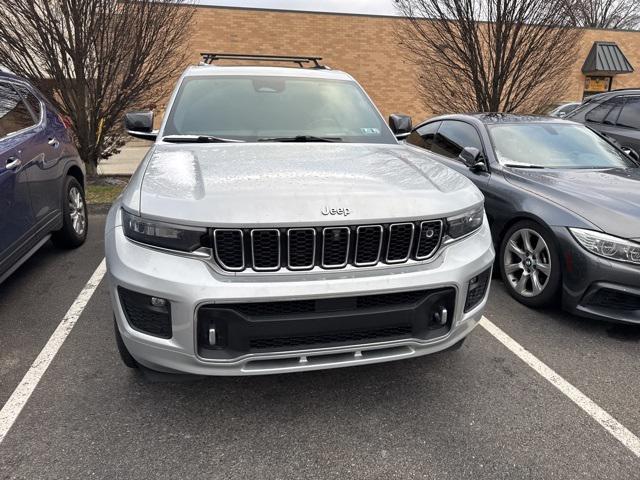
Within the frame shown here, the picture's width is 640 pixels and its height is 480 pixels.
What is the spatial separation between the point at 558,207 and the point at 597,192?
0.37 m

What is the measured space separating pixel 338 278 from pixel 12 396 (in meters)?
1.96

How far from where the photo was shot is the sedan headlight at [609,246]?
10.6ft

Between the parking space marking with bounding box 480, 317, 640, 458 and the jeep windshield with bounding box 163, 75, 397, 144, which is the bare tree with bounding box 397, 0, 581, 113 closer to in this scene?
the jeep windshield with bounding box 163, 75, 397, 144

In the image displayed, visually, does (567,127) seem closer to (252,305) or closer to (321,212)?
(321,212)

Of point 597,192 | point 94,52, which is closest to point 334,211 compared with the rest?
point 597,192

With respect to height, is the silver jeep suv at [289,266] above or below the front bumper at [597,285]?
above

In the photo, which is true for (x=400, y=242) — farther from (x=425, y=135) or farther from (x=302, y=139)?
(x=425, y=135)

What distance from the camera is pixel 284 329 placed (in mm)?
2084

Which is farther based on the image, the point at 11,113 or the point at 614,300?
the point at 11,113

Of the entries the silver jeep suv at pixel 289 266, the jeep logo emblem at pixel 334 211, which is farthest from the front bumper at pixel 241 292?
the jeep logo emblem at pixel 334 211

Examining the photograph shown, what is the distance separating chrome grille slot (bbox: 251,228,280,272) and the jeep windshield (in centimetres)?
130

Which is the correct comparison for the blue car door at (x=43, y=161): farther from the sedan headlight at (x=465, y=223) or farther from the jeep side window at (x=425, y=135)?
the jeep side window at (x=425, y=135)

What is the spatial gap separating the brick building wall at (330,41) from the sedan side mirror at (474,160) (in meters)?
13.7

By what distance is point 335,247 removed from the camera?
7.20 feet
